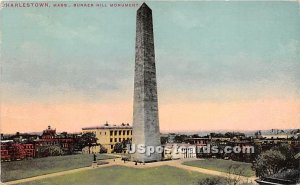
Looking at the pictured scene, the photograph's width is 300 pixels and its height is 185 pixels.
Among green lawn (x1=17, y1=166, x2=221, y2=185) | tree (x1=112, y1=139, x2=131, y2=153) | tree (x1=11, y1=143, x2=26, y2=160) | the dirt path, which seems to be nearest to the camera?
green lawn (x1=17, y1=166, x2=221, y2=185)

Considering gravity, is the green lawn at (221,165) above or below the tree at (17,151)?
below

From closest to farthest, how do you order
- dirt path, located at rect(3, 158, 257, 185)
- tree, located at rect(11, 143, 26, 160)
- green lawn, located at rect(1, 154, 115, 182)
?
green lawn, located at rect(1, 154, 115, 182) < dirt path, located at rect(3, 158, 257, 185) < tree, located at rect(11, 143, 26, 160)

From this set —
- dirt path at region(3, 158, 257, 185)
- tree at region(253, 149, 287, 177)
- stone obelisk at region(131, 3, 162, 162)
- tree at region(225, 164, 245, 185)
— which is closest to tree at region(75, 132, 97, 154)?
dirt path at region(3, 158, 257, 185)

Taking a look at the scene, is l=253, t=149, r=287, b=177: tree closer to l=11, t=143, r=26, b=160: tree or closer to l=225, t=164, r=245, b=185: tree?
l=225, t=164, r=245, b=185: tree

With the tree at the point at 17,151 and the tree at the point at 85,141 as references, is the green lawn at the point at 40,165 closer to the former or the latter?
the tree at the point at 17,151

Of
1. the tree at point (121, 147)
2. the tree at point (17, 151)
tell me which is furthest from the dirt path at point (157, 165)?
the tree at point (121, 147)

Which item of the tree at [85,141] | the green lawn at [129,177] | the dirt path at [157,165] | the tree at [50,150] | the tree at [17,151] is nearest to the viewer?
the green lawn at [129,177]

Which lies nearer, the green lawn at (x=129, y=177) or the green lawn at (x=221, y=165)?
the green lawn at (x=129, y=177)
